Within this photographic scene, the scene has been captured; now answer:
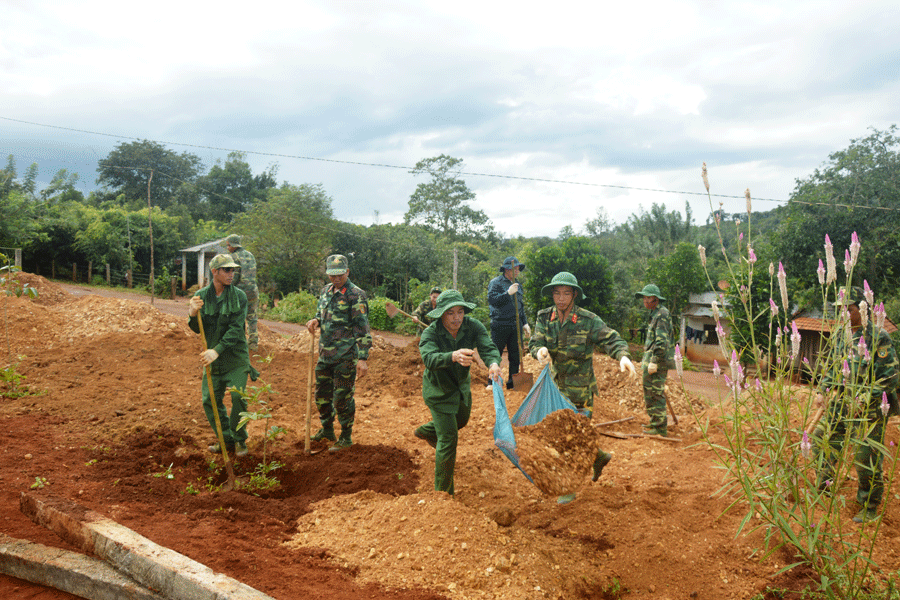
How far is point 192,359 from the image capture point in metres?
9.09

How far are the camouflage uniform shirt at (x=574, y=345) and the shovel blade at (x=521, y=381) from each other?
222 centimetres

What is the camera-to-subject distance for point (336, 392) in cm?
532

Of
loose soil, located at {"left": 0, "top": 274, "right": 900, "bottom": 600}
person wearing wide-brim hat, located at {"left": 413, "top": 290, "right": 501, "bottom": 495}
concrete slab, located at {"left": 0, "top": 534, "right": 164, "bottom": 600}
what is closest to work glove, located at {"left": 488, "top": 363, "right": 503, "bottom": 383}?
person wearing wide-brim hat, located at {"left": 413, "top": 290, "right": 501, "bottom": 495}

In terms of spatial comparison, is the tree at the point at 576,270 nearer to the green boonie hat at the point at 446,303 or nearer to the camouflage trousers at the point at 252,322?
the camouflage trousers at the point at 252,322

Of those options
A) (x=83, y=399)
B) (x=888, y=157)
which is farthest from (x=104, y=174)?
(x=888, y=157)

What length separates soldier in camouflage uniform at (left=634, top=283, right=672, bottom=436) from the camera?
6.25 metres

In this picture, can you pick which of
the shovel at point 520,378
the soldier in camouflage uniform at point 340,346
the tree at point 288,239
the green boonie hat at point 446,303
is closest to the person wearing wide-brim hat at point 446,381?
the green boonie hat at point 446,303

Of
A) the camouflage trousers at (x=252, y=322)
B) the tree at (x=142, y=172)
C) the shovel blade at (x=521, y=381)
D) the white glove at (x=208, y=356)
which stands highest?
the tree at (x=142, y=172)

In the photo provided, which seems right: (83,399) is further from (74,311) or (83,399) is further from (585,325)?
(74,311)

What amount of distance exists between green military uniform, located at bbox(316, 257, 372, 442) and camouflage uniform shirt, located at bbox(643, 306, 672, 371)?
3.19 m

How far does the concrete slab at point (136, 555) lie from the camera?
98.0 inches

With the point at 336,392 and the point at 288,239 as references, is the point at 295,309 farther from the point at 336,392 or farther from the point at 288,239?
the point at 336,392

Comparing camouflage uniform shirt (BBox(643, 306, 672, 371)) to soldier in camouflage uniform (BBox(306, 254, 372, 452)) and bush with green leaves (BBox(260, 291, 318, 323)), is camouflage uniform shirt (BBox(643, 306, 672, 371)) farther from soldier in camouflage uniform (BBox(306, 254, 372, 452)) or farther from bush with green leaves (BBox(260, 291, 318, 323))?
bush with green leaves (BBox(260, 291, 318, 323))

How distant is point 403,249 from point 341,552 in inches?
825
